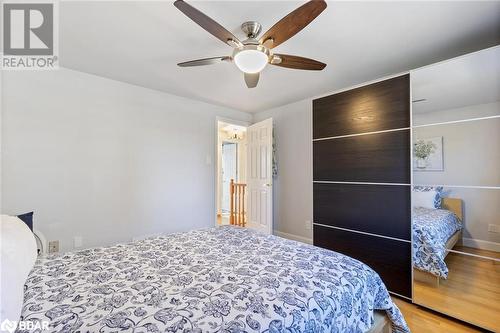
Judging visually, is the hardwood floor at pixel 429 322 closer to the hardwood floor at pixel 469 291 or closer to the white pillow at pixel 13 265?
the hardwood floor at pixel 469 291

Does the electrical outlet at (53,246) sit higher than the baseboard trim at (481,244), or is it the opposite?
the baseboard trim at (481,244)

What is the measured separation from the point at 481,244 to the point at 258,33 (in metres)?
2.43

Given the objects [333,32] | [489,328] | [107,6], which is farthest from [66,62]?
[489,328]

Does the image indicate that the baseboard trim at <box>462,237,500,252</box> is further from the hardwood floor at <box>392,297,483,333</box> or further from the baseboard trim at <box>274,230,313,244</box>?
the baseboard trim at <box>274,230,313,244</box>

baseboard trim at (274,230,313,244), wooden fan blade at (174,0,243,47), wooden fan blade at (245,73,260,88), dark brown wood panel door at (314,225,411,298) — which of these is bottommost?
baseboard trim at (274,230,313,244)

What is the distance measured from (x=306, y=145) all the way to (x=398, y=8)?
2113mm

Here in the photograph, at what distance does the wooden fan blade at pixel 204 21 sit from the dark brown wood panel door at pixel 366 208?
1.92 metres

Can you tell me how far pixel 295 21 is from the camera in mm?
1371

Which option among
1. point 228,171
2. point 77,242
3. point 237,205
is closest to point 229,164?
point 228,171

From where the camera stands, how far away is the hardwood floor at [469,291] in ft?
5.83

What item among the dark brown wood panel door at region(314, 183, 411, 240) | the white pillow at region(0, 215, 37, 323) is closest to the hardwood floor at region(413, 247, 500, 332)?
the dark brown wood panel door at region(314, 183, 411, 240)

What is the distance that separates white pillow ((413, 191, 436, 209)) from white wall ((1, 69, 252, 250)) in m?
2.74

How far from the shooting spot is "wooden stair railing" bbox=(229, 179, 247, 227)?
195 inches

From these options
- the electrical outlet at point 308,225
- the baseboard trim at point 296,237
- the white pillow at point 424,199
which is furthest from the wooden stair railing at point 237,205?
the white pillow at point 424,199
